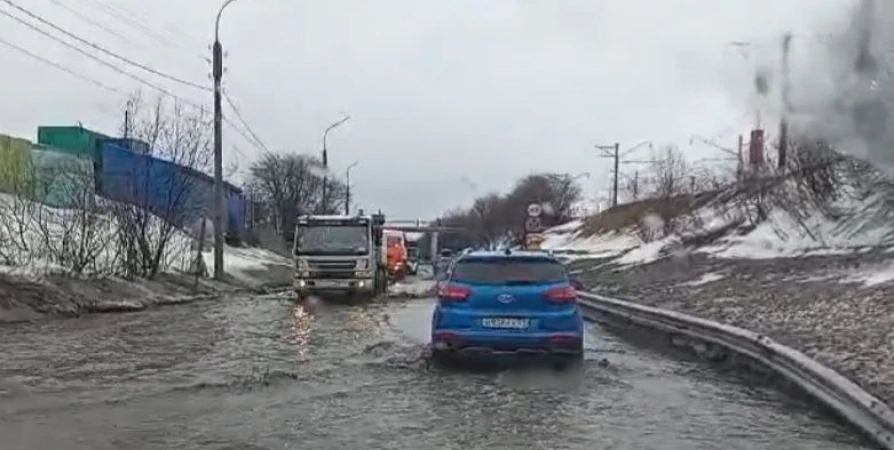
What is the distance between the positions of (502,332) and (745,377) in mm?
3049

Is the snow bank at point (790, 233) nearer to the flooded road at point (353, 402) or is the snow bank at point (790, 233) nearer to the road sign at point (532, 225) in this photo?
the road sign at point (532, 225)

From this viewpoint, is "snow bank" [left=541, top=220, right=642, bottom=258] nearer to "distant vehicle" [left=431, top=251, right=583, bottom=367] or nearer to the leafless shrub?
the leafless shrub

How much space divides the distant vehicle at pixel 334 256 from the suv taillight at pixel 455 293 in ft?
54.8

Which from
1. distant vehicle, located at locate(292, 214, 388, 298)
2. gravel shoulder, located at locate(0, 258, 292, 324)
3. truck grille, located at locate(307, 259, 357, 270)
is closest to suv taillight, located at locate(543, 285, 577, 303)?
gravel shoulder, located at locate(0, 258, 292, 324)

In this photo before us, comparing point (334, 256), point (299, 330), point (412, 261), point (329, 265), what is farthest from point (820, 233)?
point (412, 261)

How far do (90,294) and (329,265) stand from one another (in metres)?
6.81

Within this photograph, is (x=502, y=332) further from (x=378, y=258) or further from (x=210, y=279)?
(x=210, y=279)

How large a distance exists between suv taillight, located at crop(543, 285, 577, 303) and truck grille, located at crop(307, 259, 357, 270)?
681 inches

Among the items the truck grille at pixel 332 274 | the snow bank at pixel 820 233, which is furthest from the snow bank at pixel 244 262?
the snow bank at pixel 820 233

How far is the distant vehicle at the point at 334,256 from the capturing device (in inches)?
1177

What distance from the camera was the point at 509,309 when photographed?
518 inches

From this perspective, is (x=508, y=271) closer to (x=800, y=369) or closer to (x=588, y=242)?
(x=800, y=369)

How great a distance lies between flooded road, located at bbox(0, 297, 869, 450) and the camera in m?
8.57

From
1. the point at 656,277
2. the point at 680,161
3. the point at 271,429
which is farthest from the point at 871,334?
the point at 680,161
